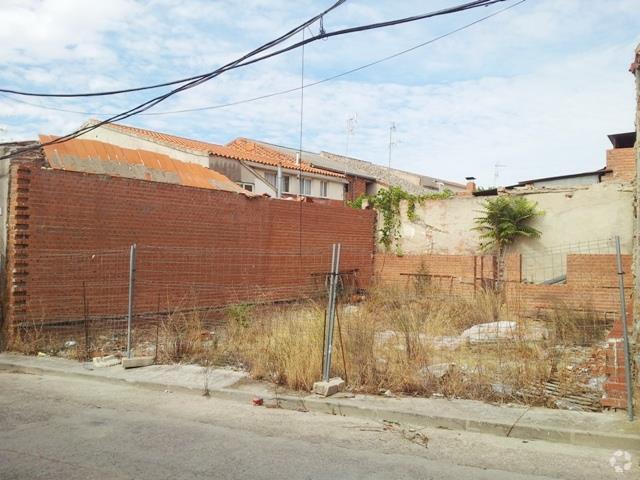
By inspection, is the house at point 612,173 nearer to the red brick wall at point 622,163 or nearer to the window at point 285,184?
the red brick wall at point 622,163

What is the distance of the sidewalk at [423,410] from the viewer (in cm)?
522

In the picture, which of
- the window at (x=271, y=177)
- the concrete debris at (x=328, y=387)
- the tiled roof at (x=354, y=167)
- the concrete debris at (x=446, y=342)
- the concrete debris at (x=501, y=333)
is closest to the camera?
the concrete debris at (x=328, y=387)

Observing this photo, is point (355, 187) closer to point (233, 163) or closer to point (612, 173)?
point (233, 163)

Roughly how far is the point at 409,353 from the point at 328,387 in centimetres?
145

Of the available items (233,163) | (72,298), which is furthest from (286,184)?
(72,298)

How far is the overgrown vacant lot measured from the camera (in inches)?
264

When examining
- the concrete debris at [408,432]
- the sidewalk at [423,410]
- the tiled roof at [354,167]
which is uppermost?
the tiled roof at [354,167]

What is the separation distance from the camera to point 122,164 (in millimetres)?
13359

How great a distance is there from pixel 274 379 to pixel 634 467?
14.0 feet

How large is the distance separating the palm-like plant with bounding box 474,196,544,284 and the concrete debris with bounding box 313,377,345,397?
10.9 m

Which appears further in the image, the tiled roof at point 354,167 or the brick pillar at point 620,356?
the tiled roof at point 354,167

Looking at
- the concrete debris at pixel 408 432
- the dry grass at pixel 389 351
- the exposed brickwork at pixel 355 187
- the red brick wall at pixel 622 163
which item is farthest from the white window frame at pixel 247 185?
the concrete debris at pixel 408 432

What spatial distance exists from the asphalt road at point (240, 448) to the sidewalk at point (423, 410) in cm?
13

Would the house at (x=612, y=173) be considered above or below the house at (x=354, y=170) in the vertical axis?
below
